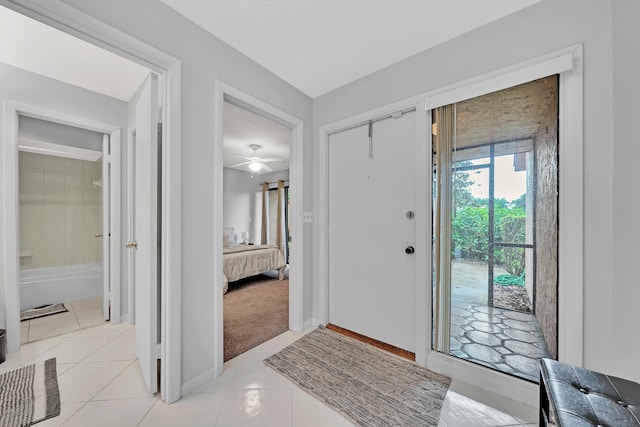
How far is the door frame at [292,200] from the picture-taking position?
168 centimetres

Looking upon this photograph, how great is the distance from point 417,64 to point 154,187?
2.08m

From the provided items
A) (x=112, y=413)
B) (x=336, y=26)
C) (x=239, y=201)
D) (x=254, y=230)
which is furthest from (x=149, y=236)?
(x=254, y=230)

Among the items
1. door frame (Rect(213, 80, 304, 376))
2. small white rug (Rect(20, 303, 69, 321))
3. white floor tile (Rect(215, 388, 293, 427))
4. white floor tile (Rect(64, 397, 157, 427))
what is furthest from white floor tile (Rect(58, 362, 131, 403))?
small white rug (Rect(20, 303, 69, 321))

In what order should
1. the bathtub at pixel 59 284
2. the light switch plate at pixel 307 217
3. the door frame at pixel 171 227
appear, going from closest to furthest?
the door frame at pixel 171 227 < the light switch plate at pixel 307 217 < the bathtub at pixel 59 284

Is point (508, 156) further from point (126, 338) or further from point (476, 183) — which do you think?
point (126, 338)

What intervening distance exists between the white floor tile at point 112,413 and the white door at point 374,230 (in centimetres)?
158

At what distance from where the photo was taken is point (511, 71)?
4.85 feet

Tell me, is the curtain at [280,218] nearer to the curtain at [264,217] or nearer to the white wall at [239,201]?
the curtain at [264,217]

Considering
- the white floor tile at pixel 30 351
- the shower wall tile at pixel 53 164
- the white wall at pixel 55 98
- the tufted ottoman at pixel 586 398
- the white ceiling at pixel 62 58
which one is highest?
the white ceiling at pixel 62 58

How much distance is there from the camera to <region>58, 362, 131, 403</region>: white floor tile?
1.49 m

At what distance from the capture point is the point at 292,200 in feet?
7.84

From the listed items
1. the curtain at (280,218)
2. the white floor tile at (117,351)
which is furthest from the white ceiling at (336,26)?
the curtain at (280,218)

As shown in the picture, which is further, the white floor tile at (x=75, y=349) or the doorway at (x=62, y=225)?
the doorway at (x=62, y=225)

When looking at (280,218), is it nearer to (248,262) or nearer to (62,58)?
(248,262)
